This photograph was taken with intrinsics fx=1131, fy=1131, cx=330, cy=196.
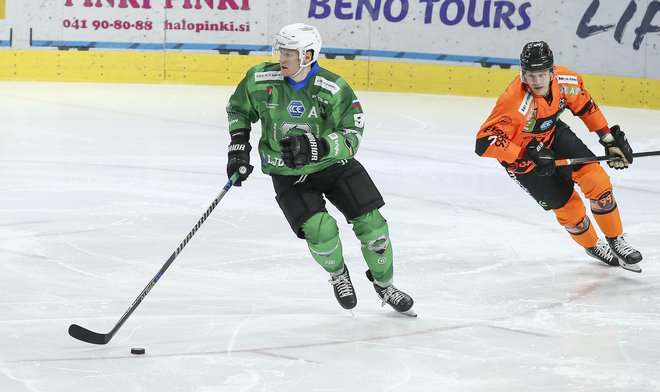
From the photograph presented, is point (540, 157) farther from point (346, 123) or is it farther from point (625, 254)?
point (346, 123)

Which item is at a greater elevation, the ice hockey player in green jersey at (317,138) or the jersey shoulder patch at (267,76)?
the jersey shoulder patch at (267,76)

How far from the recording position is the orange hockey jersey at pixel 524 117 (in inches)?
187

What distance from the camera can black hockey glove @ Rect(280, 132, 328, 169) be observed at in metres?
3.80

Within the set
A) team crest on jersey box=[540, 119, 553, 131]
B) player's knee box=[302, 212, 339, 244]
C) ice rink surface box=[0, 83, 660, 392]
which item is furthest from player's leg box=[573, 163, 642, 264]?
player's knee box=[302, 212, 339, 244]

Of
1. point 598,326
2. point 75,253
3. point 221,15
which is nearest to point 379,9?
point 221,15

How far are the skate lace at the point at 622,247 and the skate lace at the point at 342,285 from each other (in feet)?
4.76

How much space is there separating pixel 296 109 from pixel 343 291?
2.28 feet

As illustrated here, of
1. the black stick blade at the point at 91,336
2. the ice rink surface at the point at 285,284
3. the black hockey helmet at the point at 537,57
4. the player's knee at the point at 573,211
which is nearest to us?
the ice rink surface at the point at 285,284

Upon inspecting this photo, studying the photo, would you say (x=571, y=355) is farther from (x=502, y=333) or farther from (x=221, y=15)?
(x=221, y=15)

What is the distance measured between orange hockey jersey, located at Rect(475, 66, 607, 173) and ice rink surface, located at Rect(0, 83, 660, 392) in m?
0.55

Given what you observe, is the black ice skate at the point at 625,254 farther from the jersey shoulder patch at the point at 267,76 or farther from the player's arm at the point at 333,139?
the jersey shoulder patch at the point at 267,76

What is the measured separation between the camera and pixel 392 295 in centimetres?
417

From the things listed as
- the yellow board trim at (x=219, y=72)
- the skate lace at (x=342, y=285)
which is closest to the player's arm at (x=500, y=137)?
the skate lace at (x=342, y=285)

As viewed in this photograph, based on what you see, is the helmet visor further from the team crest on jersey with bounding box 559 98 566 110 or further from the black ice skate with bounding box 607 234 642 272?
the black ice skate with bounding box 607 234 642 272
